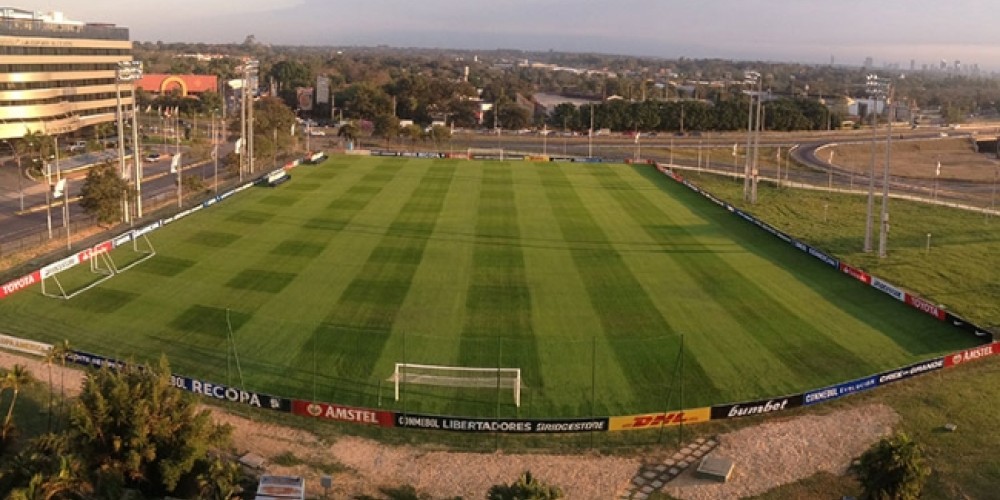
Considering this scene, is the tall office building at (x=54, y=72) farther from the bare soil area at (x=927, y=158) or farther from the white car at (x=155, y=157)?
the bare soil area at (x=927, y=158)

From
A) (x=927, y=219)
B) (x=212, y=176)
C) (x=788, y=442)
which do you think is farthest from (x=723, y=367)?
(x=212, y=176)

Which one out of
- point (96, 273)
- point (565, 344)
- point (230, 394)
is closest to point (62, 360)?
point (230, 394)

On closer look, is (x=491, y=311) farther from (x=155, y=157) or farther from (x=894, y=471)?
(x=155, y=157)

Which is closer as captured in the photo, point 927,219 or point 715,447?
point 715,447

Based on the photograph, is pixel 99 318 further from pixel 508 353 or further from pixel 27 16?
pixel 27 16

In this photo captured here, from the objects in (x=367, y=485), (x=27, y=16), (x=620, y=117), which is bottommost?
(x=367, y=485)

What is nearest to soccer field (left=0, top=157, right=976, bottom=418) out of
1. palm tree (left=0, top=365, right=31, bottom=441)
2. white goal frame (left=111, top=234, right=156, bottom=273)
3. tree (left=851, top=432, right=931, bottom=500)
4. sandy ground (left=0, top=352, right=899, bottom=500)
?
white goal frame (left=111, top=234, right=156, bottom=273)

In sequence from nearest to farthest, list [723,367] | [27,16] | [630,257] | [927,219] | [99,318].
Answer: [723,367] < [99,318] < [630,257] < [927,219] < [27,16]
